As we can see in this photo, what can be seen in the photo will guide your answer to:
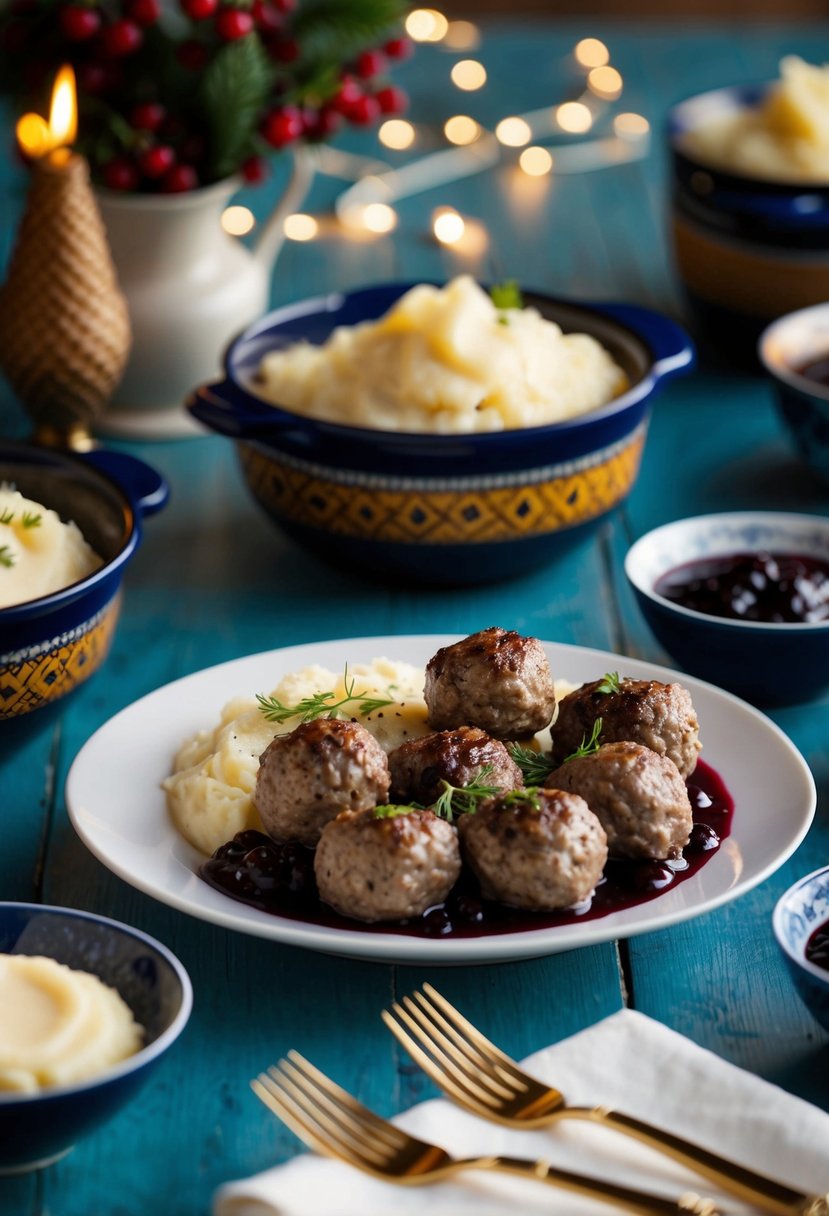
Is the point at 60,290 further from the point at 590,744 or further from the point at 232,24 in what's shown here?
the point at 590,744

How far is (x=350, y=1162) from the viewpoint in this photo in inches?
65.3

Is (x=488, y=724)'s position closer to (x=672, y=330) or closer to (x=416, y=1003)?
(x=416, y=1003)

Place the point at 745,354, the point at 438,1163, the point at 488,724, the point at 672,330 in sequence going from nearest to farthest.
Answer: the point at 438,1163 → the point at 488,724 → the point at 672,330 → the point at 745,354

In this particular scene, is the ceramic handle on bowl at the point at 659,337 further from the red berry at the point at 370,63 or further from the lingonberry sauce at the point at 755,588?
the red berry at the point at 370,63

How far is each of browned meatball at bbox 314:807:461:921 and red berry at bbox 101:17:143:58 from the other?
7.11 ft

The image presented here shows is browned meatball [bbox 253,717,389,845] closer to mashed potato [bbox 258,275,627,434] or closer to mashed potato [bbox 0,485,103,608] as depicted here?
mashed potato [bbox 0,485,103,608]

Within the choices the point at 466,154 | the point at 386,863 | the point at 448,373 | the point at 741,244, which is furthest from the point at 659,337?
the point at 466,154

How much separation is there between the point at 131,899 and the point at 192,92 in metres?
2.10

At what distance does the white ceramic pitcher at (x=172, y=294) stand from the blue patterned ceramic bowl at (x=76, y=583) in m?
0.95

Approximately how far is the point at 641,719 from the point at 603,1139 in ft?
2.15

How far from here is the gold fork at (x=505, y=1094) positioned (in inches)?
63.4

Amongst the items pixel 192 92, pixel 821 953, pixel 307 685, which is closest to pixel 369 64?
pixel 192 92

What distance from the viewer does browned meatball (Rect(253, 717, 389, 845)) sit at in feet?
6.76

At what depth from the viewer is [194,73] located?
3.63 meters
